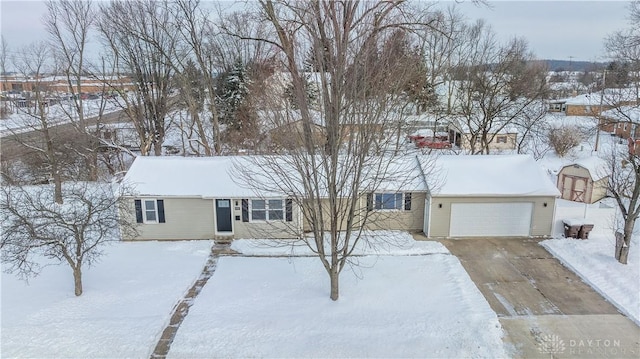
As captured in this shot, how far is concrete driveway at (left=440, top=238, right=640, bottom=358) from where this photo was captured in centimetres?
845

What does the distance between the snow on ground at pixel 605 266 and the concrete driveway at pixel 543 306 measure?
240 millimetres

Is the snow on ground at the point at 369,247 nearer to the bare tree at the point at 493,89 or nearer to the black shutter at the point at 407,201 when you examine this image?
the black shutter at the point at 407,201

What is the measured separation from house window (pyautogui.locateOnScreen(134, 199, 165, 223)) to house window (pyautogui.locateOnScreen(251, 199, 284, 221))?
3.17m

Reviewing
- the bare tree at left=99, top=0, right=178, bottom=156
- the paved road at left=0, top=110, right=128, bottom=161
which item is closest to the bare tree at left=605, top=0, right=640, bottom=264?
the bare tree at left=99, top=0, right=178, bottom=156

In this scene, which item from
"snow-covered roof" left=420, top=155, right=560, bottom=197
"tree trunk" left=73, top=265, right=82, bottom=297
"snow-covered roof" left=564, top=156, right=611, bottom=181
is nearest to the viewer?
"tree trunk" left=73, top=265, right=82, bottom=297

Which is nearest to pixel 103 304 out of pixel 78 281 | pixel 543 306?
pixel 78 281

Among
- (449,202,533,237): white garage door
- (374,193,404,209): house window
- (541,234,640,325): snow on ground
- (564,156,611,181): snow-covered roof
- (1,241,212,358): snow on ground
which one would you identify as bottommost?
(1,241,212,358): snow on ground

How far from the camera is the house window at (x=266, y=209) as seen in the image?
14414mm

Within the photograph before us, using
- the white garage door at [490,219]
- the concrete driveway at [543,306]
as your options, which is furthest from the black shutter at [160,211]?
the white garage door at [490,219]

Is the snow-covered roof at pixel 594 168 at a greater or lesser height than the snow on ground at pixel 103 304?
greater

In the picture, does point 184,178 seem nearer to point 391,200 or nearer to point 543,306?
point 391,200

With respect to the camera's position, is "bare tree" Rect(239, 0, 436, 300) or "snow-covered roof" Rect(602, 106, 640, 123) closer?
"bare tree" Rect(239, 0, 436, 300)

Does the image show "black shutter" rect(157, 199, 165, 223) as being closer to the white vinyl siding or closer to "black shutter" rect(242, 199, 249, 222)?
the white vinyl siding

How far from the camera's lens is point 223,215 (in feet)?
47.7
